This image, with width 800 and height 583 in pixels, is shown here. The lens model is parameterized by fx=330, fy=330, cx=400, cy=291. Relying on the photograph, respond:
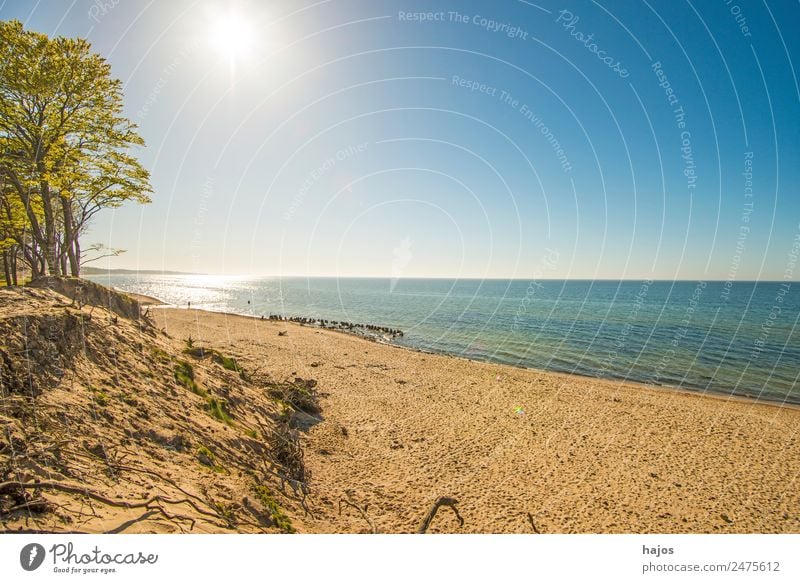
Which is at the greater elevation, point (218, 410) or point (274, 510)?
point (218, 410)

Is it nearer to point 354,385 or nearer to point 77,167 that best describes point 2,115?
point 77,167

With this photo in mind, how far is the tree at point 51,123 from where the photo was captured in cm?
1413

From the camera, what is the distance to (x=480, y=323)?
2623 inches

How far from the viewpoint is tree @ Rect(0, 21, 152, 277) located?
46.4ft

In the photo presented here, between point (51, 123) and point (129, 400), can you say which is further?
point (51, 123)

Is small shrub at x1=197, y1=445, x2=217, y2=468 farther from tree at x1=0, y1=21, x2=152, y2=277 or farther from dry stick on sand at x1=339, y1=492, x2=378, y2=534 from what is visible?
tree at x1=0, y1=21, x2=152, y2=277

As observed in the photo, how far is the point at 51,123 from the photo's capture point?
50.3ft

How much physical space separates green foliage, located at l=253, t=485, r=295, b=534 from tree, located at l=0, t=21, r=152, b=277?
15516 mm

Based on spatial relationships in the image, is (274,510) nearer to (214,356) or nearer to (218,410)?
(218,410)
